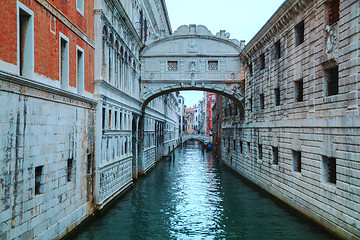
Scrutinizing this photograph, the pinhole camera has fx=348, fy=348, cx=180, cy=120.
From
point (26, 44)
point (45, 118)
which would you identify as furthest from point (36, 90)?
point (26, 44)

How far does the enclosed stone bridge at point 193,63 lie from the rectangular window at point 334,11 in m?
11.1

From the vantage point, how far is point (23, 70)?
7738mm

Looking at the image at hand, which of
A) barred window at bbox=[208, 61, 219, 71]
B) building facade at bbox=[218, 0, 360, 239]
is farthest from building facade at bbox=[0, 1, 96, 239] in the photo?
barred window at bbox=[208, 61, 219, 71]

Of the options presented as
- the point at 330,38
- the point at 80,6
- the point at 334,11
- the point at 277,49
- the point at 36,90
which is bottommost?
the point at 36,90

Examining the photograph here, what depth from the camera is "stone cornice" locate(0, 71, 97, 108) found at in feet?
21.7

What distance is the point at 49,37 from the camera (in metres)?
8.82

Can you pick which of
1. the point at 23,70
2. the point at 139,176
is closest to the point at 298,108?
the point at 23,70

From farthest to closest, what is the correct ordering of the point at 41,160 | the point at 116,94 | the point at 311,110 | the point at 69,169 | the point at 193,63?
the point at 193,63 < the point at 116,94 < the point at 311,110 < the point at 69,169 < the point at 41,160

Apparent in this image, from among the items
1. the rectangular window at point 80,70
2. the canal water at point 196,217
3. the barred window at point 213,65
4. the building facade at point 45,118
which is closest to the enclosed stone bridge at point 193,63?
the barred window at point 213,65

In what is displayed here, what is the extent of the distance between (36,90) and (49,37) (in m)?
1.67

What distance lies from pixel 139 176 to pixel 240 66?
9.81 meters

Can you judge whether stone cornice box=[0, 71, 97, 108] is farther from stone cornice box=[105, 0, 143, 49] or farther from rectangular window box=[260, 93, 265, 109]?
rectangular window box=[260, 93, 265, 109]

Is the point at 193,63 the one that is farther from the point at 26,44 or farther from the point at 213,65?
the point at 26,44

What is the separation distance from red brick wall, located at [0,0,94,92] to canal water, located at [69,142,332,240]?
4.84 m
